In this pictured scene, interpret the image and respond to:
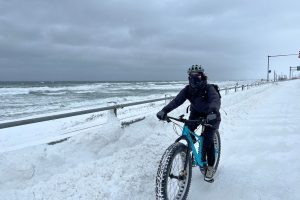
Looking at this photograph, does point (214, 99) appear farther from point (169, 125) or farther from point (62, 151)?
point (169, 125)

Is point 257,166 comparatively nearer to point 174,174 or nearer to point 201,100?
point 201,100

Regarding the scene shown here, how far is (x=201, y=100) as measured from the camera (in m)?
4.76

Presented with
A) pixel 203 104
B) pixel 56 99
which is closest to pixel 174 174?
pixel 203 104

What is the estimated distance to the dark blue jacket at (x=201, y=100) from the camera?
177 inches

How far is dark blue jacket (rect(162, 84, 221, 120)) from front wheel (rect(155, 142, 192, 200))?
0.84 metres

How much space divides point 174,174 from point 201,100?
1311 mm

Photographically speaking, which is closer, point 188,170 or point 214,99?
point 188,170

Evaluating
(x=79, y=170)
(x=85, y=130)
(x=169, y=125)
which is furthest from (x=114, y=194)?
(x=169, y=125)

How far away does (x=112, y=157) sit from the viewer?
19.6 ft

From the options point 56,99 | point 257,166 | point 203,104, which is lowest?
point 56,99

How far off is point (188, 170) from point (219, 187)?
0.95 meters

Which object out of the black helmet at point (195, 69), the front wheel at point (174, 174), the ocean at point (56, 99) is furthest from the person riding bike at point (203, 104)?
the ocean at point (56, 99)

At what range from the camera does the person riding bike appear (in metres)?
4.49

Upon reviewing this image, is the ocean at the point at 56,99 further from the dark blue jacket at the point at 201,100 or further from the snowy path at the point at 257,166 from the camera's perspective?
the snowy path at the point at 257,166
